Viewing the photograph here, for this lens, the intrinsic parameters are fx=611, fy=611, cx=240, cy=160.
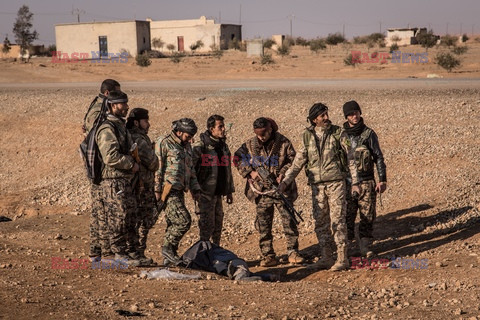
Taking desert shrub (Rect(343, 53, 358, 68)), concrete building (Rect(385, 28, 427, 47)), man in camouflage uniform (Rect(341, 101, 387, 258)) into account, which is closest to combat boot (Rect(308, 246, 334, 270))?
man in camouflage uniform (Rect(341, 101, 387, 258))

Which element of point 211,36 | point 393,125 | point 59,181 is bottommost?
point 59,181

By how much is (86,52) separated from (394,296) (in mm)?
49005

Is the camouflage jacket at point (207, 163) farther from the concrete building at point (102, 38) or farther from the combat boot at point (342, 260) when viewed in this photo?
the concrete building at point (102, 38)

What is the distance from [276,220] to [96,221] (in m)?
3.91

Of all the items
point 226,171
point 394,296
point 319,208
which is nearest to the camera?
point 394,296

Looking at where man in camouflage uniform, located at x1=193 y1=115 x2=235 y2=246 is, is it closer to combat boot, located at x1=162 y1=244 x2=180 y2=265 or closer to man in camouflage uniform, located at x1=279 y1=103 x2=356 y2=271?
combat boot, located at x1=162 y1=244 x2=180 y2=265

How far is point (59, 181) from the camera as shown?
1297 cm

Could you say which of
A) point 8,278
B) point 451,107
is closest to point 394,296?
point 8,278

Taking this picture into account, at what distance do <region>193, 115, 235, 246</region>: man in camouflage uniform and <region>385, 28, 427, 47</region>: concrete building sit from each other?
53.5 metres

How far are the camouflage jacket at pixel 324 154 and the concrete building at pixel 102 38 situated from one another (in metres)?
44.4

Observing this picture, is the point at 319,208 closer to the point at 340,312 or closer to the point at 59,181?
the point at 340,312

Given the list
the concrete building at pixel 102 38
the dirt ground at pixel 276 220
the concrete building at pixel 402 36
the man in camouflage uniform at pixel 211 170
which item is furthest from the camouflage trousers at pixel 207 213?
the concrete building at pixel 402 36

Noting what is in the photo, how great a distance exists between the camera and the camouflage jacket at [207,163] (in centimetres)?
709

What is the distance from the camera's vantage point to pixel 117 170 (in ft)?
20.2
